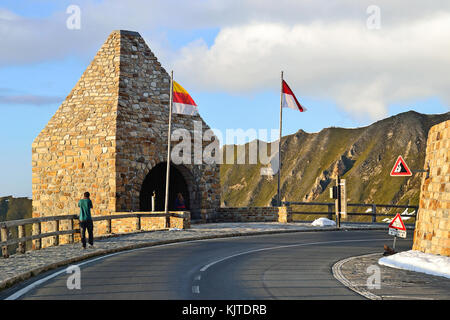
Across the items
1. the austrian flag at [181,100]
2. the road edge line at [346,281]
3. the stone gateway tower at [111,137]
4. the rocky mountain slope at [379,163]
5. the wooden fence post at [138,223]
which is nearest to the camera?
the road edge line at [346,281]

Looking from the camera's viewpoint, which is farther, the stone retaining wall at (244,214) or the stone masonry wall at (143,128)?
the stone retaining wall at (244,214)

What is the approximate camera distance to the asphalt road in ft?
38.0

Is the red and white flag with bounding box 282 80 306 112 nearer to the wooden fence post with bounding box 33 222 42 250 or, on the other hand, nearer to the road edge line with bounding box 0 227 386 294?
the road edge line with bounding box 0 227 386 294

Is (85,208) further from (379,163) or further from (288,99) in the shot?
(379,163)

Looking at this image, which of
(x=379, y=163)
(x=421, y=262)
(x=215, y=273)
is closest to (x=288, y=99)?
(x=421, y=262)

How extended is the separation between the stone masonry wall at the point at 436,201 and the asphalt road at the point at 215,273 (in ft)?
9.08

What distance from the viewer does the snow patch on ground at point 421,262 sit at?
1502 centimetres

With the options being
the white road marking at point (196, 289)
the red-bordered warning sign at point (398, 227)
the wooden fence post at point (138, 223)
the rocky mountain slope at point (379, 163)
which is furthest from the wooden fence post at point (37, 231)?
the rocky mountain slope at point (379, 163)

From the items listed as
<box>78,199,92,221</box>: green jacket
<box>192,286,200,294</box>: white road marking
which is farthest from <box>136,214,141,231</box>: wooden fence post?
<box>192,286,200,294</box>: white road marking

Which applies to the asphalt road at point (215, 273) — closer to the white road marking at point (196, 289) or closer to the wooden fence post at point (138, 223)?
the white road marking at point (196, 289)

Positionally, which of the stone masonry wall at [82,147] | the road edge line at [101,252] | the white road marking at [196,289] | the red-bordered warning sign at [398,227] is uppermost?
the stone masonry wall at [82,147]

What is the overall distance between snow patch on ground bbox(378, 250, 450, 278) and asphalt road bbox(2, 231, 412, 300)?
5.73 feet
